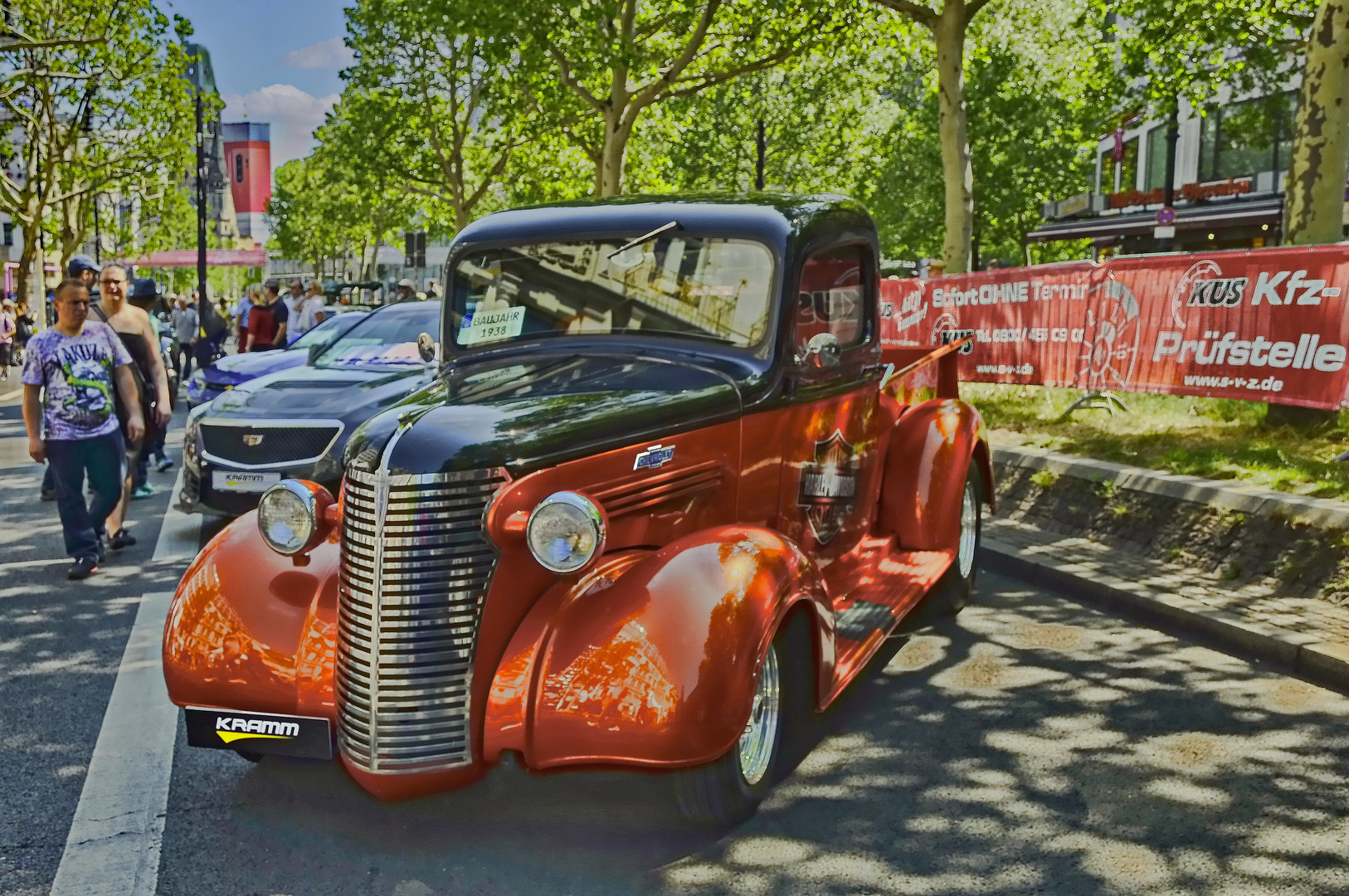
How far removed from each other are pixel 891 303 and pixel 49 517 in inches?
413

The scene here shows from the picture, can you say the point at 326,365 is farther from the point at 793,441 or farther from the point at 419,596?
the point at 419,596

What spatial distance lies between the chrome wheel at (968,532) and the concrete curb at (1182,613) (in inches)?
25.4

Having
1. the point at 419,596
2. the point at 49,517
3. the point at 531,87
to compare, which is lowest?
the point at 49,517

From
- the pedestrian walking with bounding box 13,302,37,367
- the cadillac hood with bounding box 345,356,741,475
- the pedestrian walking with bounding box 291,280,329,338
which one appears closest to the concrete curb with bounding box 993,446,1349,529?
the cadillac hood with bounding box 345,356,741,475

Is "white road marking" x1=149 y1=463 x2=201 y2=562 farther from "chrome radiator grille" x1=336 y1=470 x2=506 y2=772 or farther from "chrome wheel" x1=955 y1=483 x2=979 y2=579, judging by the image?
"chrome radiator grille" x1=336 y1=470 x2=506 y2=772

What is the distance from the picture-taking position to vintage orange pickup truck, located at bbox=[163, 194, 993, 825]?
392 centimetres

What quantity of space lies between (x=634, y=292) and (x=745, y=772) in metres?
1.99

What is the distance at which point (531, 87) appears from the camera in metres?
30.9

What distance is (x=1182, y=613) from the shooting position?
677 cm

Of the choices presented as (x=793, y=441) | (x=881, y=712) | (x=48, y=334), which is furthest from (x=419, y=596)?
(x=48, y=334)

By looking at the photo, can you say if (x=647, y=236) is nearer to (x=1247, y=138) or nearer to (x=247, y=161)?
(x=1247, y=138)

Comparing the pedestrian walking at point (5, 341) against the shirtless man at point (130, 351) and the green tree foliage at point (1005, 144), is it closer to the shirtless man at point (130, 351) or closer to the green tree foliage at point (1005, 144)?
the shirtless man at point (130, 351)

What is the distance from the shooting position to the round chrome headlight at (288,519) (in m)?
4.42

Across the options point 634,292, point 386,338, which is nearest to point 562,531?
point 634,292
